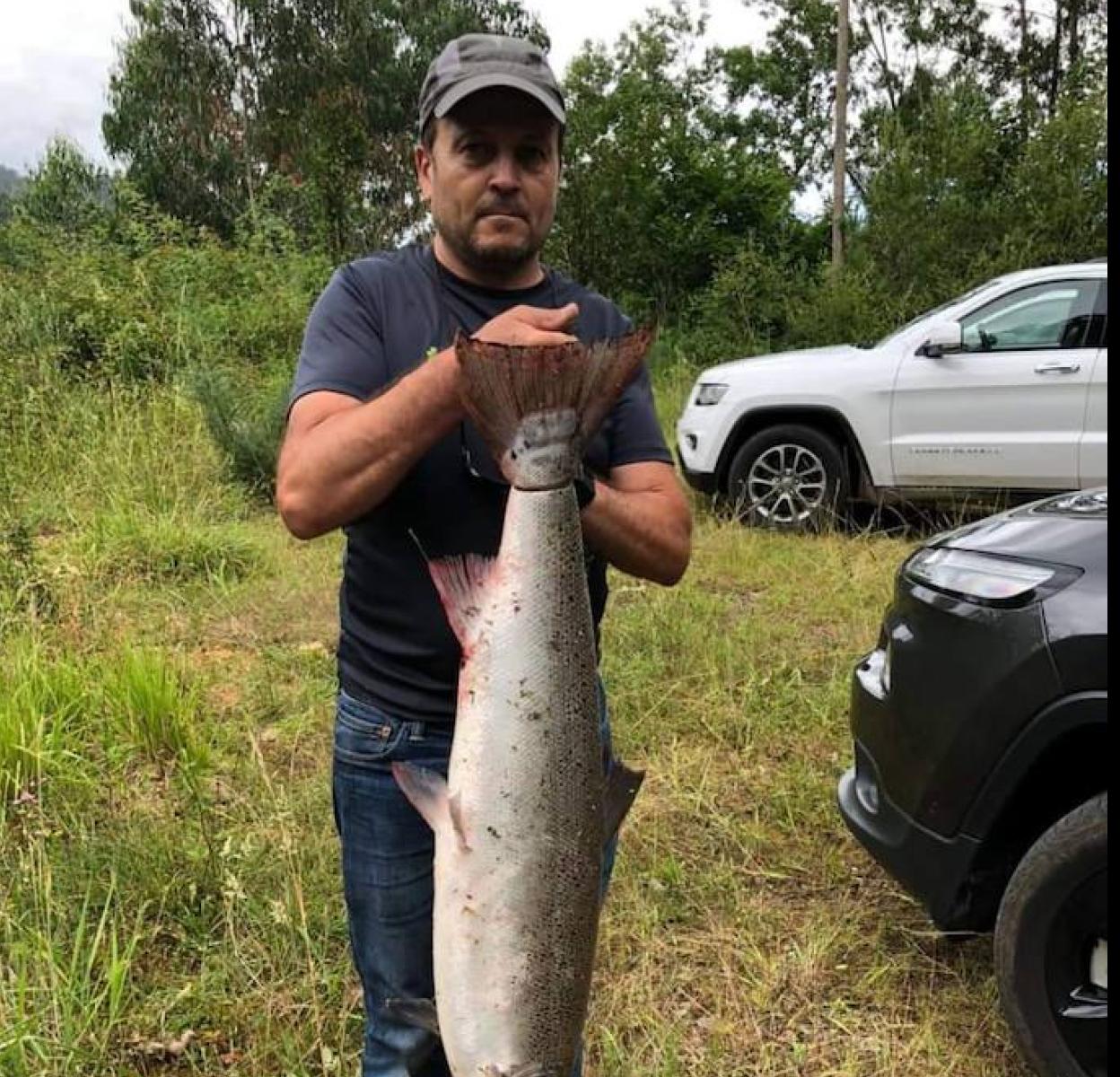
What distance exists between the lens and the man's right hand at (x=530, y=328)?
1347mm

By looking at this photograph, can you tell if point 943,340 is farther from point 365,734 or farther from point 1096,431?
point 365,734

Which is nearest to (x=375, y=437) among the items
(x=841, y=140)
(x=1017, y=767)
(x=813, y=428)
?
(x=1017, y=767)

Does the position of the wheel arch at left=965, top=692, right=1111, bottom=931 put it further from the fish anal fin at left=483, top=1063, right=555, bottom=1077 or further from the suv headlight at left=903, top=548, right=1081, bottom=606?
the fish anal fin at left=483, top=1063, right=555, bottom=1077

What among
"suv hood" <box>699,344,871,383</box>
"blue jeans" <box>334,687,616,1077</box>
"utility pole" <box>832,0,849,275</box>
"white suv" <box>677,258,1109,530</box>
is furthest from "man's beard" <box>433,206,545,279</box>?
"utility pole" <box>832,0,849,275</box>

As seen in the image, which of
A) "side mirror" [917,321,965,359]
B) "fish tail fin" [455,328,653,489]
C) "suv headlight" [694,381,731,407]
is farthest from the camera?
"suv headlight" [694,381,731,407]

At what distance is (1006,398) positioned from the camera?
6988mm

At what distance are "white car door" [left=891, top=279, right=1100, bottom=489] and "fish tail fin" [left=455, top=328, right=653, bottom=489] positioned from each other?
6.27 m

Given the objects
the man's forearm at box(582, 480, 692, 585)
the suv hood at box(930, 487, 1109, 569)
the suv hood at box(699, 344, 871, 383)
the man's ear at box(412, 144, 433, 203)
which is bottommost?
the suv hood at box(930, 487, 1109, 569)

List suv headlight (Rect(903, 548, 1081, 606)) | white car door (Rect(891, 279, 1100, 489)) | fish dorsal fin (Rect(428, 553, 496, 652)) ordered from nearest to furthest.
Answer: fish dorsal fin (Rect(428, 553, 496, 652)), suv headlight (Rect(903, 548, 1081, 606)), white car door (Rect(891, 279, 1100, 489))

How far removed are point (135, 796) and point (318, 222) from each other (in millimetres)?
15405

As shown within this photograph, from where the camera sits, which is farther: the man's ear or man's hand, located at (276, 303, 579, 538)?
the man's ear

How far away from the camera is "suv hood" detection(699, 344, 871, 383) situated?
7672 mm

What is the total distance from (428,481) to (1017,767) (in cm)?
158

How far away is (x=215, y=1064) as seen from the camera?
268 cm
